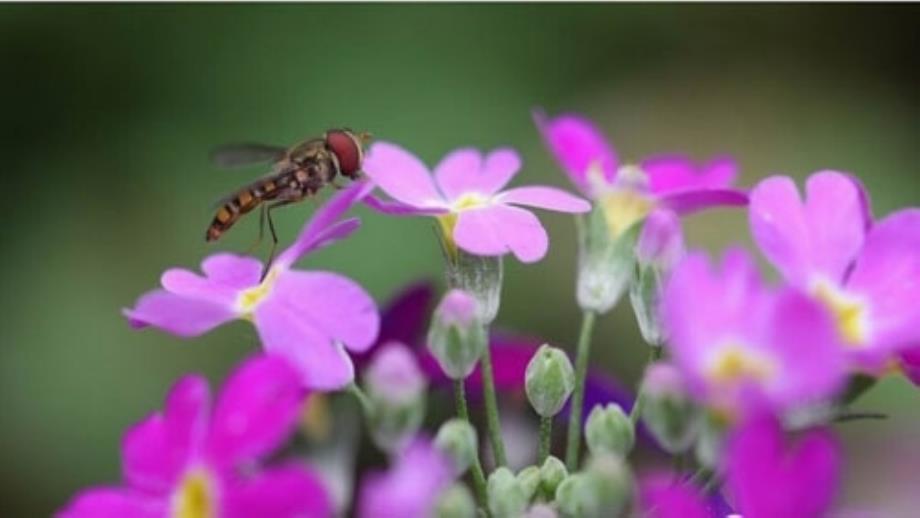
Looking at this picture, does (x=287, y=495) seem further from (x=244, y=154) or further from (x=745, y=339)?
(x=244, y=154)

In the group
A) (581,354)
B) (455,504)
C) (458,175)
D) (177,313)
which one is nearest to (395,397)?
(455,504)

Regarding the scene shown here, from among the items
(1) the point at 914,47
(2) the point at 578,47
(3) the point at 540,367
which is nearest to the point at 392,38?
(2) the point at 578,47

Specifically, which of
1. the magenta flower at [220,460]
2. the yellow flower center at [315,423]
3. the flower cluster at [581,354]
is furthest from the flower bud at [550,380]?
the yellow flower center at [315,423]

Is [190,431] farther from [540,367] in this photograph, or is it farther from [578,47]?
[578,47]

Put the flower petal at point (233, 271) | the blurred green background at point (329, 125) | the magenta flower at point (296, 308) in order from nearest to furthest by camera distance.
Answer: the magenta flower at point (296, 308)
the flower petal at point (233, 271)
the blurred green background at point (329, 125)

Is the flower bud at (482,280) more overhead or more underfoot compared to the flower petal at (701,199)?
more underfoot

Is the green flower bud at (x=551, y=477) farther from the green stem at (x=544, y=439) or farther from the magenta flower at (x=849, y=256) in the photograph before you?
the magenta flower at (x=849, y=256)
